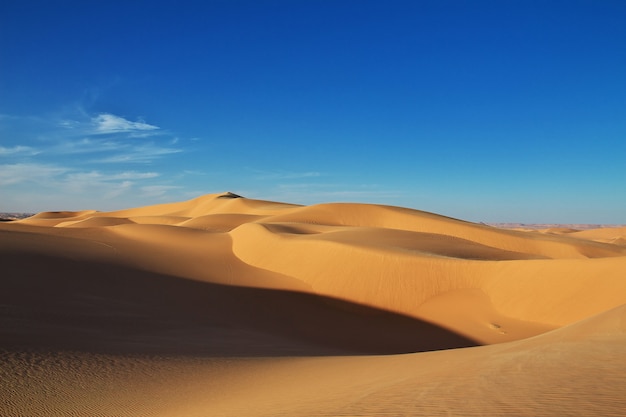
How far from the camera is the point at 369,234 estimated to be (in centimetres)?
2619

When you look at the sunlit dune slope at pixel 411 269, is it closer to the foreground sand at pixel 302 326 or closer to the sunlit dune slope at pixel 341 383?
the foreground sand at pixel 302 326

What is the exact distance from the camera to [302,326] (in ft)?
47.2

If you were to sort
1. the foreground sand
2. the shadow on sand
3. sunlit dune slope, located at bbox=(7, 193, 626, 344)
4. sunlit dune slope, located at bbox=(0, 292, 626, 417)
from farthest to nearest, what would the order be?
sunlit dune slope, located at bbox=(7, 193, 626, 344), the shadow on sand, the foreground sand, sunlit dune slope, located at bbox=(0, 292, 626, 417)

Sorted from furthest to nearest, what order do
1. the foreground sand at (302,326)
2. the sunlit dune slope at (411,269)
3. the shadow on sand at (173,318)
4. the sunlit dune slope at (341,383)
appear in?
the sunlit dune slope at (411,269) < the shadow on sand at (173,318) < the foreground sand at (302,326) < the sunlit dune slope at (341,383)

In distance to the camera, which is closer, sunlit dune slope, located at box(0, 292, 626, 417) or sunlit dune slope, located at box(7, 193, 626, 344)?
sunlit dune slope, located at box(0, 292, 626, 417)

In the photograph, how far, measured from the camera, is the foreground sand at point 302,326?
554cm

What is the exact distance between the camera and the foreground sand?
Result: 5.54 meters

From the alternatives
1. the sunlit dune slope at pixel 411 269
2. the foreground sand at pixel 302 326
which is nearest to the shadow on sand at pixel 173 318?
the foreground sand at pixel 302 326

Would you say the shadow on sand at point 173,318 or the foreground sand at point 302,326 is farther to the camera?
the shadow on sand at point 173,318

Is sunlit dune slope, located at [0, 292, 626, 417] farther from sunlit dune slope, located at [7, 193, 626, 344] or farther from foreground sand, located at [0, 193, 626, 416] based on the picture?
sunlit dune slope, located at [7, 193, 626, 344]

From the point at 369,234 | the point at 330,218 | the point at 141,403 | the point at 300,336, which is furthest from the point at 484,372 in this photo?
the point at 330,218

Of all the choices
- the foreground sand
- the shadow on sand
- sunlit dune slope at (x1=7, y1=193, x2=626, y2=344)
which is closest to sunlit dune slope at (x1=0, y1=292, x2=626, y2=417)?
the foreground sand

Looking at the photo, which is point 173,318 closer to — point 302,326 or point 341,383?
point 302,326

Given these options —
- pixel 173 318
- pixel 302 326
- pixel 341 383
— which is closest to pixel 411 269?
pixel 302 326
